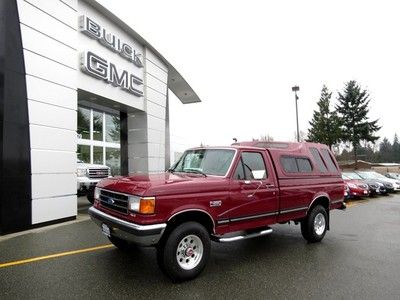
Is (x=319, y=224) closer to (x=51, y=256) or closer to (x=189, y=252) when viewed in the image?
(x=189, y=252)

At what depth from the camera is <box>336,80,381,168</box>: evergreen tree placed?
4841 cm

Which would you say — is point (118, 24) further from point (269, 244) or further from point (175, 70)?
point (269, 244)

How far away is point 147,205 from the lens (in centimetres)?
487

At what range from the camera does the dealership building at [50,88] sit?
8.76 meters

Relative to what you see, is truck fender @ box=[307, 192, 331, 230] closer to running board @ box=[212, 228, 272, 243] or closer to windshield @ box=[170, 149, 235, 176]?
running board @ box=[212, 228, 272, 243]

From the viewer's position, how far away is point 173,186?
513cm

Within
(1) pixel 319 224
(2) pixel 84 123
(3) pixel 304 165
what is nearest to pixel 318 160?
(3) pixel 304 165

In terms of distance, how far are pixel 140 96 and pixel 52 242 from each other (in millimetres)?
9742

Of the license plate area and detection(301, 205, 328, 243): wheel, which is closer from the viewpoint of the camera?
the license plate area

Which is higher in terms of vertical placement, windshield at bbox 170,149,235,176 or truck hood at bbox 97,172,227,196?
windshield at bbox 170,149,235,176

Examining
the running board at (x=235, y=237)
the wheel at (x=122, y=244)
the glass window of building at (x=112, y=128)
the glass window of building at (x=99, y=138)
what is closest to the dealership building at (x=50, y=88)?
the wheel at (x=122, y=244)

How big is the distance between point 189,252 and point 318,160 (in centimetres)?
439

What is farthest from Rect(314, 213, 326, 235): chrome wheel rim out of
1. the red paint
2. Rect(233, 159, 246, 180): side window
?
Rect(233, 159, 246, 180): side window

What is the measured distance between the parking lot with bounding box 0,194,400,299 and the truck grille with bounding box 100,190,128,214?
1013mm
